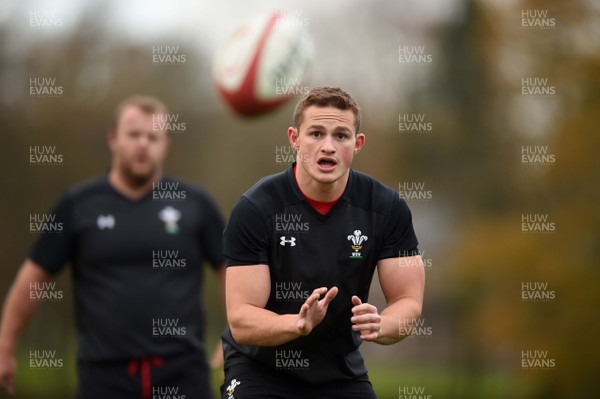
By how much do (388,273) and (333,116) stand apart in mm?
892

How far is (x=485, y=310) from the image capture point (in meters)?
20.9

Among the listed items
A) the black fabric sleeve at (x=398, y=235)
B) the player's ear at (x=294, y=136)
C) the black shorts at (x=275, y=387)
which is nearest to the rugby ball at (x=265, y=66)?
the player's ear at (x=294, y=136)

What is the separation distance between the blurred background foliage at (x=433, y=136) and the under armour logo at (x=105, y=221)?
12035 millimetres

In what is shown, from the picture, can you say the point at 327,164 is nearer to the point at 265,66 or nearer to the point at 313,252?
the point at 313,252

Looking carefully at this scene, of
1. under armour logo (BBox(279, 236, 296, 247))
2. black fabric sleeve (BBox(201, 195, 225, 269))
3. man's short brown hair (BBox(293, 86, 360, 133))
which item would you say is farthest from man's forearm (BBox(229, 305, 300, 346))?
black fabric sleeve (BBox(201, 195, 225, 269))

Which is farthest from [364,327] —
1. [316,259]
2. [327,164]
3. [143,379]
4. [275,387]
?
[143,379]

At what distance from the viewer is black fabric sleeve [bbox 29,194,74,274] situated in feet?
24.5

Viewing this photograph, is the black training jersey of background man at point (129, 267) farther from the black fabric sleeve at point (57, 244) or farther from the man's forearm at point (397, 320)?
the man's forearm at point (397, 320)

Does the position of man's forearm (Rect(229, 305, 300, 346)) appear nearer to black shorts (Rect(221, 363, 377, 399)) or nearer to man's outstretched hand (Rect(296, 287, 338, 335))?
man's outstretched hand (Rect(296, 287, 338, 335))

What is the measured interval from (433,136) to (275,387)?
62.7 feet

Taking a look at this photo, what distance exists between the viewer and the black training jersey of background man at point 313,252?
529cm

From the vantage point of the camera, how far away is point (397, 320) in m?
5.13

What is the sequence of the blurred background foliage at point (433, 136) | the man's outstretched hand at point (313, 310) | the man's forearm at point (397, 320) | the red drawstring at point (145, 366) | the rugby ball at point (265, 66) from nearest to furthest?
the man's outstretched hand at point (313, 310) < the man's forearm at point (397, 320) < the red drawstring at point (145, 366) < the rugby ball at point (265, 66) < the blurred background foliage at point (433, 136)

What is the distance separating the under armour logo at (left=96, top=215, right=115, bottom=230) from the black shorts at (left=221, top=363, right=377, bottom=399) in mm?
2436
